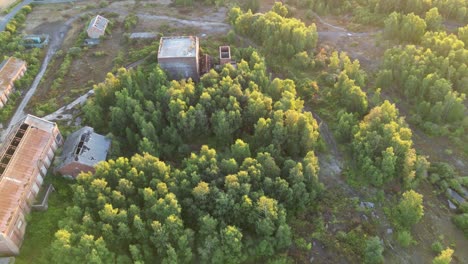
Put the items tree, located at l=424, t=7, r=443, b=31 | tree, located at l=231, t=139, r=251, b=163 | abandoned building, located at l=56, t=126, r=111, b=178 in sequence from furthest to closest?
tree, located at l=424, t=7, r=443, b=31 < abandoned building, located at l=56, t=126, r=111, b=178 < tree, located at l=231, t=139, r=251, b=163

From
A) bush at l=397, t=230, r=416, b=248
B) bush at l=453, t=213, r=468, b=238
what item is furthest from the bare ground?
bush at l=453, t=213, r=468, b=238

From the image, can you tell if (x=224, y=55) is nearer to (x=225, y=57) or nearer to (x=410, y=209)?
(x=225, y=57)

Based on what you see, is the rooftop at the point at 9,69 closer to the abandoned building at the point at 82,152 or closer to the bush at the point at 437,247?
the abandoned building at the point at 82,152

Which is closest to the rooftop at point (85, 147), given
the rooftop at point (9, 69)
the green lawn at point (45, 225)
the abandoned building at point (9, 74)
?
the green lawn at point (45, 225)

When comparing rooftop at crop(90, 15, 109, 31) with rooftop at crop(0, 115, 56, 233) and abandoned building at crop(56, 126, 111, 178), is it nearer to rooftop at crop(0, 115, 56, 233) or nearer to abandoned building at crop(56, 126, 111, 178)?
rooftop at crop(0, 115, 56, 233)

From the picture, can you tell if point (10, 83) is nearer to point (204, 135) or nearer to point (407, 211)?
point (204, 135)
